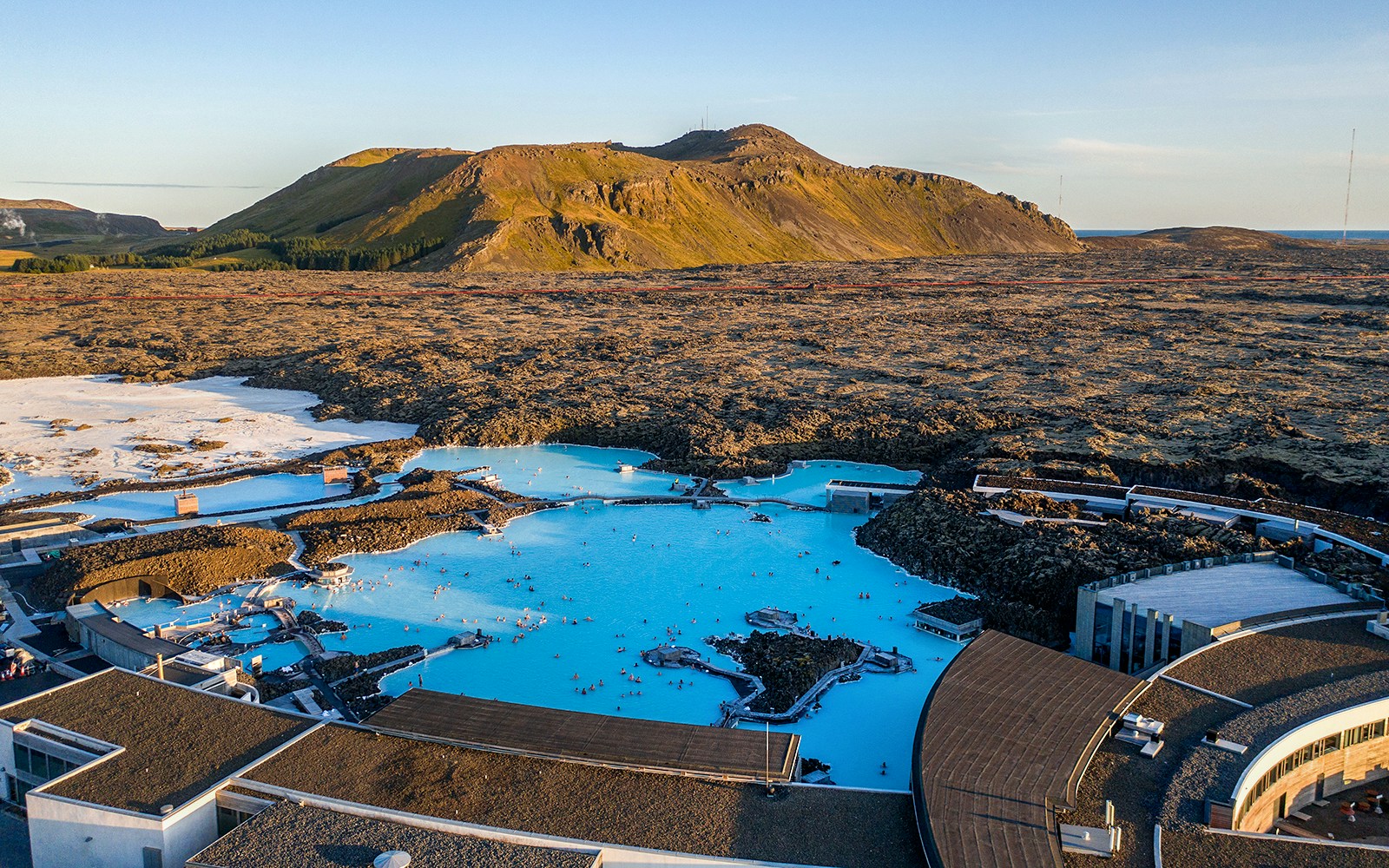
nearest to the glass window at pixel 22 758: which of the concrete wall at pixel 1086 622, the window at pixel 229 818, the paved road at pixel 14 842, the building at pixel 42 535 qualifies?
the paved road at pixel 14 842

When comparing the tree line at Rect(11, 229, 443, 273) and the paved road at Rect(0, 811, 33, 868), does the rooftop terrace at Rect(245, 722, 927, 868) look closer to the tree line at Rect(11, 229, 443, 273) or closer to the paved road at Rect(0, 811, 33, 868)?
the paved road at Rect(0, 811, 33, 868)

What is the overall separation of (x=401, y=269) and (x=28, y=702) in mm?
112717

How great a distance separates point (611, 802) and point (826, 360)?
5321 centimetres

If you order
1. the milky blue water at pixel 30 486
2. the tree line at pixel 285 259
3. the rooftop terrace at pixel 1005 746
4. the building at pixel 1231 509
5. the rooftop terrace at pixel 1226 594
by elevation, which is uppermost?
the tree line at pixel 285 259

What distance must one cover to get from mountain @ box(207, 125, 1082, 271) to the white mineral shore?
60.1m

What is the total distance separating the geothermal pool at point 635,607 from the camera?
85.6 ft

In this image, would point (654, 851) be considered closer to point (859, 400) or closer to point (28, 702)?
point (28, 702)

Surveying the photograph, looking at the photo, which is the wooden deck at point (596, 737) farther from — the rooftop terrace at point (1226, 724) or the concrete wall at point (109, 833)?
the rooftop terrace at point (1226, 724)

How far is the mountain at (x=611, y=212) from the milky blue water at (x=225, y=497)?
7965cm

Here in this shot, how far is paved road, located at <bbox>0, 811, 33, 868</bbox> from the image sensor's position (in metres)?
18.8

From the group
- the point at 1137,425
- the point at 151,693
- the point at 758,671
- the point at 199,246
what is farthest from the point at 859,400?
the point at 199,246

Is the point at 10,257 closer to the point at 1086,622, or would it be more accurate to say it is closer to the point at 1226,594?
the point at 1086,622

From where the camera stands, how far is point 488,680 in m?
27.4

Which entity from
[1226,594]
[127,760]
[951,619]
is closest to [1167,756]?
[1226,594]
